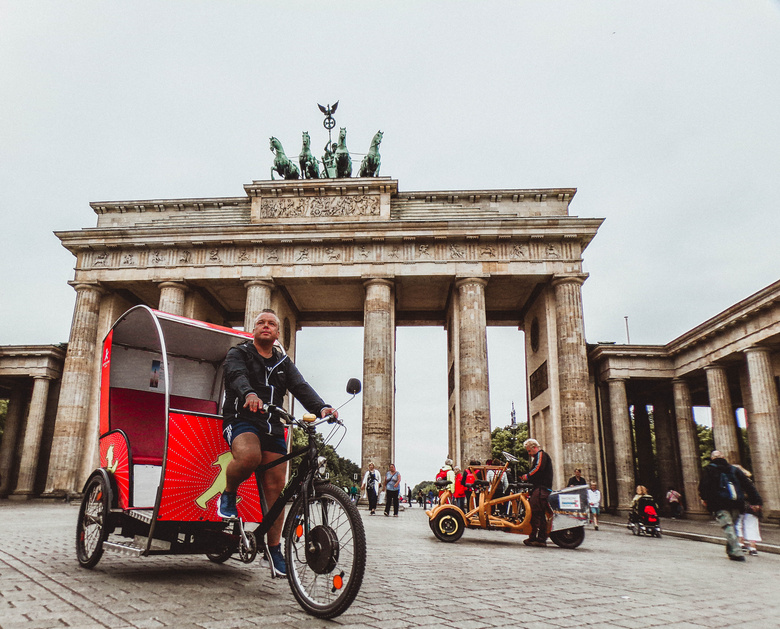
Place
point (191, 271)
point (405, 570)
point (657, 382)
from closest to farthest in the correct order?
1. point (405, 570)
2. point (191, 271)
3. point (657, 382)

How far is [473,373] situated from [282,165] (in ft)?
55.7

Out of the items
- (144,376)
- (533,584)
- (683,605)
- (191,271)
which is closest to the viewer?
(683,605)

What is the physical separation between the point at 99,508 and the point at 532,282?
27.6m

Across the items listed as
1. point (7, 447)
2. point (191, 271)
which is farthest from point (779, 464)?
point (7, 447)

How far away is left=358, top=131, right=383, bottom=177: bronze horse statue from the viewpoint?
32.9m

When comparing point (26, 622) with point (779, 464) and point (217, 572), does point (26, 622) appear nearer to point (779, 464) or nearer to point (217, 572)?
point (217, 572)

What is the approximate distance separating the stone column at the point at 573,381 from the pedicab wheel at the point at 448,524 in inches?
670

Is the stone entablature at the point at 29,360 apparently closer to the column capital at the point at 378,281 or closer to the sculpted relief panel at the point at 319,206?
the sculpted relief panel at the point at 319,206

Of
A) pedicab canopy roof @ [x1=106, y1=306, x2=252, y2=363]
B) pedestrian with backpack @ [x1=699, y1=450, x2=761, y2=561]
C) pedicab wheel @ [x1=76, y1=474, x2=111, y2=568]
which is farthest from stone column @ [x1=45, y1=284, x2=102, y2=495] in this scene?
pedestrian with backpack @ [x1=699, y1=450, x2=761, y2=561]

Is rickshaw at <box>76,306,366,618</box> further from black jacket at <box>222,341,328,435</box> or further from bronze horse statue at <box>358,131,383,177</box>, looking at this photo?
bronze horse statue at <box>358,131,383,177</box>

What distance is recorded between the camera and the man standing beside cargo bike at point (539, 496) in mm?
10258

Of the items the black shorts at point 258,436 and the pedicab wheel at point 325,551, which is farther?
the black shorts at point 258,436

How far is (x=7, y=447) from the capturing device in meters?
33.7

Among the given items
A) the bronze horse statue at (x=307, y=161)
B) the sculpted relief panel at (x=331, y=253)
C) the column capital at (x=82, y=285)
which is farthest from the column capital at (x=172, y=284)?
the bronze horse statue at (x=307, y=161)
